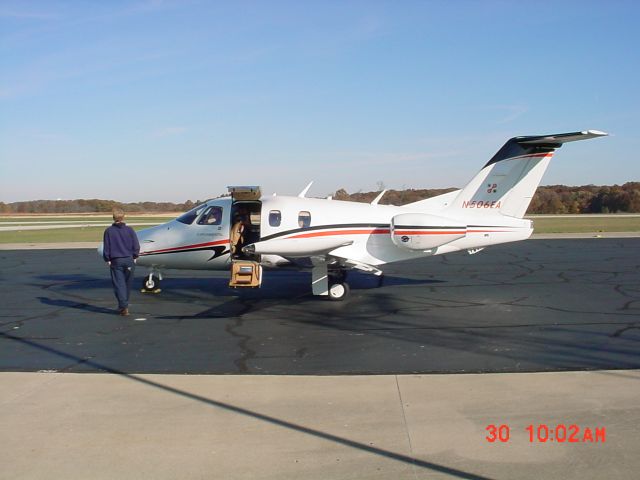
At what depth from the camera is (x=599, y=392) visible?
663 centimetres

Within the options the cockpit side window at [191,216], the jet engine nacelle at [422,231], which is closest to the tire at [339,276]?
the jet engine nacelle at [422,231]

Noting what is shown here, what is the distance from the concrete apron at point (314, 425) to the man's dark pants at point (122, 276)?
13.7ft

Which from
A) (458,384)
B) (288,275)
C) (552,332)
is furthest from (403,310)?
(288,275)

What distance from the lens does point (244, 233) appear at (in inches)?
578

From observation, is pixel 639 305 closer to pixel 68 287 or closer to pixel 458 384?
pixel 458 384

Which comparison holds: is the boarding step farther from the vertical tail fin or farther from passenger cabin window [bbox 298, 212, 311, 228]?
the vertical tail fin

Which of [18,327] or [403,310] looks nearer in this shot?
[18,327]

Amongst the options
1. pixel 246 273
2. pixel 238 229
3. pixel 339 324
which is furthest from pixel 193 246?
pixel 339 324

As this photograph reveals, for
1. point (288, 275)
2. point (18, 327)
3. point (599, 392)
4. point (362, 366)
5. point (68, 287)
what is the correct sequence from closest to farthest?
point (599, 392) < point (362, 366) < point (18, 327) < point (68, 287) < point (288, 275)

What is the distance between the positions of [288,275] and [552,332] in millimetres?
10119

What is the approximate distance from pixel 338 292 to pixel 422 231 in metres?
2.37
